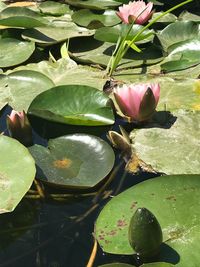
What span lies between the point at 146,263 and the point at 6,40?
138cm

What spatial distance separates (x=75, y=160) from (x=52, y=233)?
270 millimetres

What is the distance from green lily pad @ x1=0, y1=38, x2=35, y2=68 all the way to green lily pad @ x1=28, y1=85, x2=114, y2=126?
42 centimetres

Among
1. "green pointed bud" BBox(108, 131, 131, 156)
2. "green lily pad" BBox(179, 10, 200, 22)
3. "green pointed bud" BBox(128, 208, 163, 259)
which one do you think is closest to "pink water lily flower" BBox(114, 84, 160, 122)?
"green pointed bud" BBox(108, 131, 131, 156)

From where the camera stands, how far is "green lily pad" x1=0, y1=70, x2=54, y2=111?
1.63 meters

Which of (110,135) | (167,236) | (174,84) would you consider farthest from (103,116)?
(167,236)

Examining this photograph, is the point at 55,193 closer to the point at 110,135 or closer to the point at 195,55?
the point at 110,135

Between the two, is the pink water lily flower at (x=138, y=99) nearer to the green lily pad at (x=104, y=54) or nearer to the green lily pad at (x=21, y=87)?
the green lily pad at (x=21, y=87)

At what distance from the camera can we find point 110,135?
1403mm

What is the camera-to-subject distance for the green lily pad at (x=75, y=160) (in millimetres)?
1244

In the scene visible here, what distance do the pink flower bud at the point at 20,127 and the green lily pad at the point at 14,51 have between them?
59 cm

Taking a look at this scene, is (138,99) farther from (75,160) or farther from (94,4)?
(94,4)

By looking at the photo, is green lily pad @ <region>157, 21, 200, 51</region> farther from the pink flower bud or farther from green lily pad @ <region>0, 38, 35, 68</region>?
the pink flower bud

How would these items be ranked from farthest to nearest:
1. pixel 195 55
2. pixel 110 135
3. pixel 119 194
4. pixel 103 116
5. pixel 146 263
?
pixel 195 55, pixel 103 116, pixel 110 135, pixel 119 194, pixel 146 263

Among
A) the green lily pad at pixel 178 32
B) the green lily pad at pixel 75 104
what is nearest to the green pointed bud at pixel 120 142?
the green lily pad at pixel 75 104
